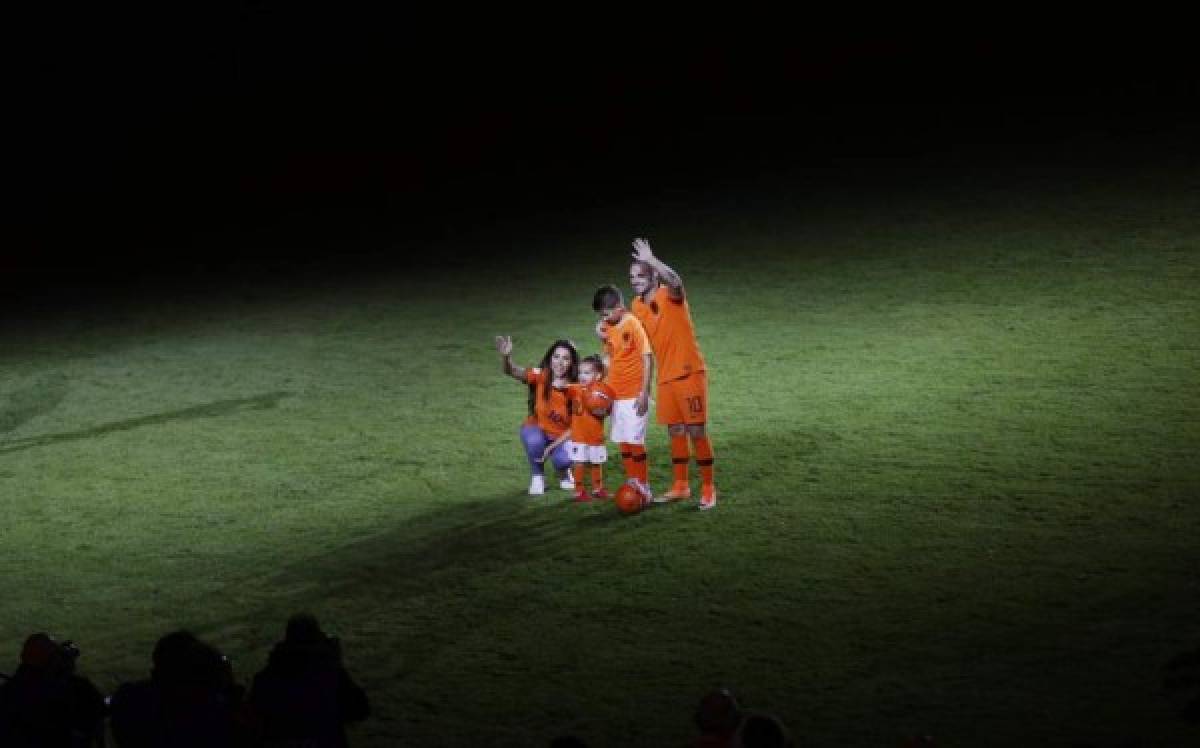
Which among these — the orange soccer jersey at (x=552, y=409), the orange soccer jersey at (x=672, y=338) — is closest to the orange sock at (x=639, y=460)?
the orange soccer jersey at (x=672, y=338)

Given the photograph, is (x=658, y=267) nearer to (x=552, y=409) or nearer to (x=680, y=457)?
(x=680, y=457)

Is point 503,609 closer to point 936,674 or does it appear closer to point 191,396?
point 936,674

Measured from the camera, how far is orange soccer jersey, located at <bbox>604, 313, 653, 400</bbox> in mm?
12633

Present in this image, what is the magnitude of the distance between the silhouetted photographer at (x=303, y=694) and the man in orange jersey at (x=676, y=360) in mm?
5755

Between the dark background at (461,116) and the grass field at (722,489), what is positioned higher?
the dark background at (461,116)

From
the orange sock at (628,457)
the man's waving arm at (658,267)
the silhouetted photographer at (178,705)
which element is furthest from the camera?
the orange sock at (628,457)

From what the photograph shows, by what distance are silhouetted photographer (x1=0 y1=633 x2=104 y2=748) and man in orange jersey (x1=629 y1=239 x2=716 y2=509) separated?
20.1 feet

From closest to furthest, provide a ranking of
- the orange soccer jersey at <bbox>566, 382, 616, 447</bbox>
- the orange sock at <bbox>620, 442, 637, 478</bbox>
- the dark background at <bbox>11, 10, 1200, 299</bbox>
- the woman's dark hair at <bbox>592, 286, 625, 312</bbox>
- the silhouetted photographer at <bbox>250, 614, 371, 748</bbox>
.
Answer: the silhouetted photographer at <bbox>250, 614, 371, 748</bbox>
the woman's dark hair at <bbox>592, 286, 625, 312</bbox>
the orange sock at <bbox>620, 442, 637, 478</bbox>
the orange soccer jersey at <bbox>566, 382, 616, 447</bbox>
the dark background at <bbox>11, 10, 1200, 299</bbox>

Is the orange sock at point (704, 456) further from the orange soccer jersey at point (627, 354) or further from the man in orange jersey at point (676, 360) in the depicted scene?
the orange soccer jersey at point (627, 354)

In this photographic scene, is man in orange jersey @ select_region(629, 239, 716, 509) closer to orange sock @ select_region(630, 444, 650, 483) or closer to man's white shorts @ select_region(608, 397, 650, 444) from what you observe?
man's white shorts @ select_region(608, 397, 650, 444)

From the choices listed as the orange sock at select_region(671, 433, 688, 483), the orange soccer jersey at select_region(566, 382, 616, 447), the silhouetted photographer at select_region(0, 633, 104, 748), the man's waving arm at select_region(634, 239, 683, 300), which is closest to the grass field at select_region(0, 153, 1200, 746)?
the orange sock at select_region(671, 433, 688, 483)

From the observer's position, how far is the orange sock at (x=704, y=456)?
41.0 ft

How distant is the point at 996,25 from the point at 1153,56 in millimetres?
3054

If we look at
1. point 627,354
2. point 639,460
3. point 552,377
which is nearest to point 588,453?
point 639,460
